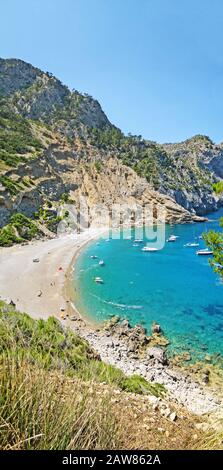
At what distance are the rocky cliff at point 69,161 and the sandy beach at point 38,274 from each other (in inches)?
316

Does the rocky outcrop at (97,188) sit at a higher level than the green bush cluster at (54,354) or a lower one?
higher

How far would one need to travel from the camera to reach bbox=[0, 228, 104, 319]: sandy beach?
1027 inches

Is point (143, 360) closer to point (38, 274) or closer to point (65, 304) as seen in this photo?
point (65, 304)

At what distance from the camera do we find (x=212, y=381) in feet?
55.2

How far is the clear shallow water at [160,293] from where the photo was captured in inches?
884

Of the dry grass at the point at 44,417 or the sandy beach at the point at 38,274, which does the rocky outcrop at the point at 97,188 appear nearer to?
the sandy beach at the point at 38,274

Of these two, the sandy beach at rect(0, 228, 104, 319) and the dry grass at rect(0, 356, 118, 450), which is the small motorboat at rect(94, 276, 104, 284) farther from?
the dry grass at rect(0, 356, 118, 450)

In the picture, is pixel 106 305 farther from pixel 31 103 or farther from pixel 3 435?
pixel 31 103

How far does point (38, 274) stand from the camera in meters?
34.5

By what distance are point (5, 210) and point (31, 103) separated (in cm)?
6415

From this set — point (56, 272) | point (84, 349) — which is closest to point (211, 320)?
point (84, 349)

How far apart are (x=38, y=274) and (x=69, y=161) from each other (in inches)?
2016

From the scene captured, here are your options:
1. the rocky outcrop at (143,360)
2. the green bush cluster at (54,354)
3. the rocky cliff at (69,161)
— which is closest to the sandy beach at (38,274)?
the rocky outcrop at (143,360)

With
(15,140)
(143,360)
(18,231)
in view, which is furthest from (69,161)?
(143,360)
